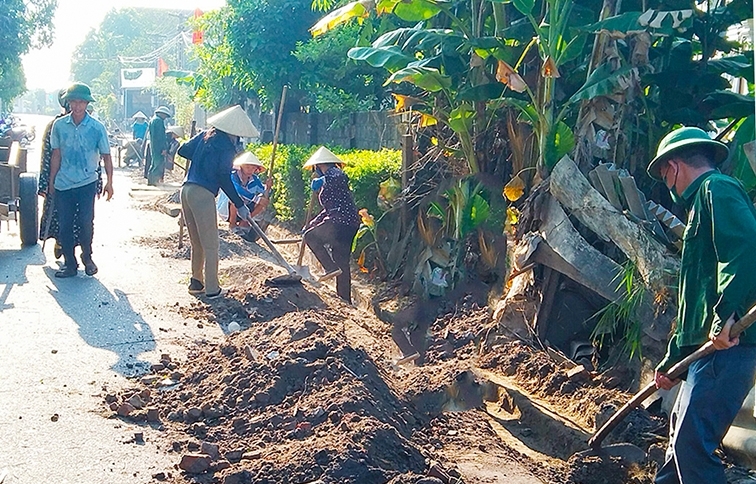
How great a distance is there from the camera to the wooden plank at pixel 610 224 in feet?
18.9

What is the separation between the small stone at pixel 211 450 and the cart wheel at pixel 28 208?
7274mm

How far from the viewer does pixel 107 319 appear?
7824 mm

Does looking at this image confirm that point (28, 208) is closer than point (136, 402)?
No

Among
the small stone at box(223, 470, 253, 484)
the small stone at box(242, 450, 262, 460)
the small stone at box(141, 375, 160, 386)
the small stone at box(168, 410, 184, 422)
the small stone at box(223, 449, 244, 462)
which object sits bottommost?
the small stone at box(141, 375, 160, 386)

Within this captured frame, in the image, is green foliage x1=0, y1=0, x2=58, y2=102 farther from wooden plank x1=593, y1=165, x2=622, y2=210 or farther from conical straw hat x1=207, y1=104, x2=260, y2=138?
wooden plank x1=593, y1=165, x2=622, y2=210

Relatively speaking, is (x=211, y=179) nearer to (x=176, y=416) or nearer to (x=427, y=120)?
(x=427, y=120)

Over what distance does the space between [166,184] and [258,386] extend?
1864 cm

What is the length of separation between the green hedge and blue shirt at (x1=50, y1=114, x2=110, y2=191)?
129 inches

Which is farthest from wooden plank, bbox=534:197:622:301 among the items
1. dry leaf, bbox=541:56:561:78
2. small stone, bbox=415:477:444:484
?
small stone, bbox=415:477:444:484

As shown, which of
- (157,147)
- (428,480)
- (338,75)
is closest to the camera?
(428,480)

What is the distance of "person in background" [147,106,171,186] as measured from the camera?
21.6 metres

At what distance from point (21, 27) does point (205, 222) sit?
3078 centimetres

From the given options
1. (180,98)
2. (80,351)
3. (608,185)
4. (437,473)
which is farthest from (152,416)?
(180,98)

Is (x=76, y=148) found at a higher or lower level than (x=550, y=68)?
lower
